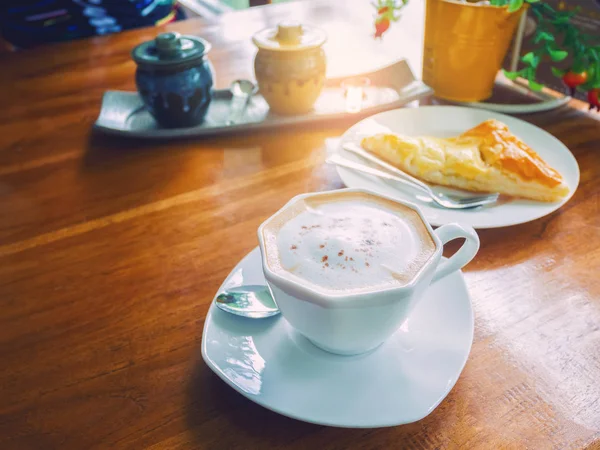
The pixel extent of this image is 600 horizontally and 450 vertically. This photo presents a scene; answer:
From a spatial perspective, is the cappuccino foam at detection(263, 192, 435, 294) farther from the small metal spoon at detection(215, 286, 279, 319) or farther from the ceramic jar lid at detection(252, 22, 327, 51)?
the ceramic jar lid at detection(252, 22, 327, 51)

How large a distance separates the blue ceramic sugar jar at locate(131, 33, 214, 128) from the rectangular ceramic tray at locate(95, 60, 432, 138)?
0.04m

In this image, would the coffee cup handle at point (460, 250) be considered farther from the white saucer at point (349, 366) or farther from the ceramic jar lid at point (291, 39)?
the ceramic jar lid at point (291, 39)

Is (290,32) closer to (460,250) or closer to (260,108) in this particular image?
(260,108)

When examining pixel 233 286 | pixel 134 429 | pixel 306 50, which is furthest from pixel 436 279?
pixel 306 50

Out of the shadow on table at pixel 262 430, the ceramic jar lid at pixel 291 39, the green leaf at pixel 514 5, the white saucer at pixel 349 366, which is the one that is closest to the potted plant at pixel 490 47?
the green leaf at pixel 514 5

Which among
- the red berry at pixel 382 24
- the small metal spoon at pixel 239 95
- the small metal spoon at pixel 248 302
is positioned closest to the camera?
the small metal spoon at pixel 248 302

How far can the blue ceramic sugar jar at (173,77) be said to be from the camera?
2.91 feet

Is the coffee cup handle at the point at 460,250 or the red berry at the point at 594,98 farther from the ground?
the coffee cup handle at the point at 460,250

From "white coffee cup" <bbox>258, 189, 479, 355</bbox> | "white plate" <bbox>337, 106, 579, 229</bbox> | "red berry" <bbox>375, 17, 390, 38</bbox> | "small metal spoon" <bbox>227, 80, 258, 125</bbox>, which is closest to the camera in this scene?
"white coffee cup" <bbox>258, 189, 479, 355</bbox>

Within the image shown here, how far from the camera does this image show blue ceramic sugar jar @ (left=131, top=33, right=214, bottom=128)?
2.91 ft

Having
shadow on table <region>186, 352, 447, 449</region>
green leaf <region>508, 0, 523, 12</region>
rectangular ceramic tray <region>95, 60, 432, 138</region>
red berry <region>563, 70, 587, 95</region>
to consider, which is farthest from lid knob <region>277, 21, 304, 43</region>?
shadow on table <region>186, 352, 447, 449</region>

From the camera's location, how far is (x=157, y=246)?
0.69m

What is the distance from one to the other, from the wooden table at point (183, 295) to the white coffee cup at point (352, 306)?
0.27ft

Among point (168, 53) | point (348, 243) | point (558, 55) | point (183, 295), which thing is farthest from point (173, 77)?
point (558, 55)
